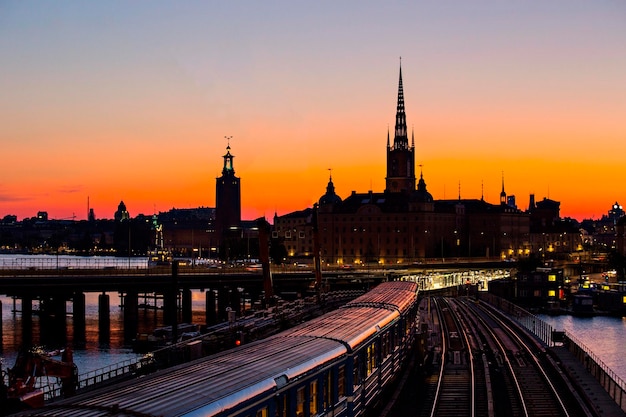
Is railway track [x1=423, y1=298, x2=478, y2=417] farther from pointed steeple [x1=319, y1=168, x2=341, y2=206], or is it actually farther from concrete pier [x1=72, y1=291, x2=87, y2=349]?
pointed steeple [x1=319, y1=168, x2=341, y2=206]

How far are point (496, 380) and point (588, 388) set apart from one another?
12.9ft

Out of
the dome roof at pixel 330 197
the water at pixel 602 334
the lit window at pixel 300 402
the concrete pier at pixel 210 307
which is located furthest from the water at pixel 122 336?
the dome roof at pixel 330 197

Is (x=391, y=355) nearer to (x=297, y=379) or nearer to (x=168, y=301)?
(x=297, y=379)

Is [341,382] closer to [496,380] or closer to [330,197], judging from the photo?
[496,380]

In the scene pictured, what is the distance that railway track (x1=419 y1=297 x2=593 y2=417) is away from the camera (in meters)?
30.1

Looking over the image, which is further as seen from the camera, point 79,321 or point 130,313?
point 130,313

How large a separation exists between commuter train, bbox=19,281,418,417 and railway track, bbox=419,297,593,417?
3.37m

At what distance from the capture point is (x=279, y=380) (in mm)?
16672

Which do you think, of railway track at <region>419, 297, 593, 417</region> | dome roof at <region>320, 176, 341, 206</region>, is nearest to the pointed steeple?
dome roof at <region>320, 176, 341, 206</region>

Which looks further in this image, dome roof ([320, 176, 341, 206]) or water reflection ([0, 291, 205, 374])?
dome roof ([320, 176, 341, 206])

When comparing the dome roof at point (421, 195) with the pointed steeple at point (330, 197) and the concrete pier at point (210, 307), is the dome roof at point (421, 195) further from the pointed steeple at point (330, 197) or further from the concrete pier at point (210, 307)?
the concrete pier at point (210, 307)

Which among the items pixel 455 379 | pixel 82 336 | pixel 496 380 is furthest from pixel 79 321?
pixel 496 380

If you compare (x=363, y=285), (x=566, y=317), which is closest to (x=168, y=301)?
(x=363, y=285)

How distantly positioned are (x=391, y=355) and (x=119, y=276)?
2620 inches
